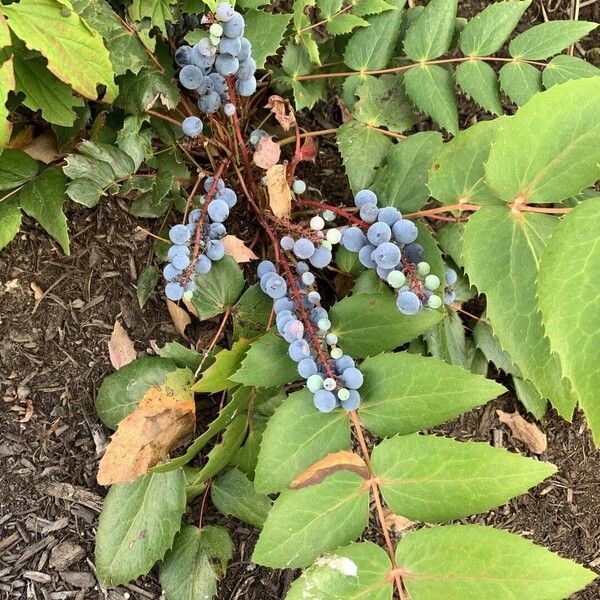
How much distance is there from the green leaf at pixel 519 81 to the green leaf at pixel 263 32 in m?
0.44

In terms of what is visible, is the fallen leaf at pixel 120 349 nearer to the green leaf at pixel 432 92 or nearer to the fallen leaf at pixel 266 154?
the fallen leaf at pixel 266 154

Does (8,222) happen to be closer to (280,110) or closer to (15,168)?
(15,168)

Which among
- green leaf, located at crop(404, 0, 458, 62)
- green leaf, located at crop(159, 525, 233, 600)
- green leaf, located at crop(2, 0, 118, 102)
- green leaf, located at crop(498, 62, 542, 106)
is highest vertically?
green leaf, located at crop(2, 0, 118, 102)

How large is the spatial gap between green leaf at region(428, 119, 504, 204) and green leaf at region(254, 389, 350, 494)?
0.42 meters

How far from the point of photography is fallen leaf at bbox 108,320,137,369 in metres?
1.42

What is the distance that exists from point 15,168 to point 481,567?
1020 millimetres

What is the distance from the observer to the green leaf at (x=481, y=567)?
94cm

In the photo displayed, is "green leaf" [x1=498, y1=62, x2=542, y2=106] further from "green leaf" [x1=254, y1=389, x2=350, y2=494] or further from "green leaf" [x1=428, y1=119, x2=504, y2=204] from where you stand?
"green leaf" [x1=254, y1=389, x2=350, y2=494]

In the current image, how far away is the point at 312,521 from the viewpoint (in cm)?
105

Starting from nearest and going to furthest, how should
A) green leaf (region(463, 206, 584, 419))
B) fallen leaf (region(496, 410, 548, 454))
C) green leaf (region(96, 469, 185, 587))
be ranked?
green leaf (region(463, 206, 584, 419)) < green leaf (region(96, 469, 185, 587)) < fallen leaf (region(496, 410, 548, 454))

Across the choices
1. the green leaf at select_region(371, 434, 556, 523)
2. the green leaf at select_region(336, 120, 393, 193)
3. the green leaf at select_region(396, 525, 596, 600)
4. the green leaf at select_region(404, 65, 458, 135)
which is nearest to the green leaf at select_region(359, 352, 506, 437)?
the green leaf at select_region(371, 434, 556, 523)

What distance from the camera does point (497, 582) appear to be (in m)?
0.96

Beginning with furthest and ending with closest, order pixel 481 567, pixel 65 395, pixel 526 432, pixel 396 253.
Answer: pixel 526 432 → pixel 65 395 → pixel 396 253 → pixel 481 567

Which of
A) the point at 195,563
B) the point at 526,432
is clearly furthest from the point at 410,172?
the point at 195,563
